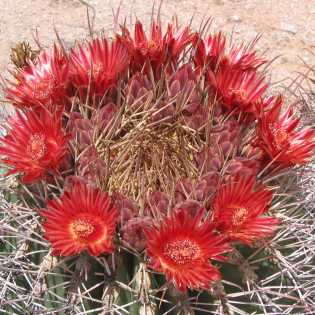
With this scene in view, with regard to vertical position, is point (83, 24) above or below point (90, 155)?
below

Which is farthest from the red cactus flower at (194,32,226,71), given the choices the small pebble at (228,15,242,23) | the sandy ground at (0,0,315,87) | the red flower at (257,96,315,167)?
the small pebble at (228,15,242,23)

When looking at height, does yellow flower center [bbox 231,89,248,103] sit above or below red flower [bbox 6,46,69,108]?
above

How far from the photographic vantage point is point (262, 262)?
162cm

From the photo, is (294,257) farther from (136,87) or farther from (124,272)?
(136,87)

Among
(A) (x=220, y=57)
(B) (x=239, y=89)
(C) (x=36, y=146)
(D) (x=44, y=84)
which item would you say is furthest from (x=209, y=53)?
(C) (x=36, y=146)

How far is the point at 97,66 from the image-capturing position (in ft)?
5.63

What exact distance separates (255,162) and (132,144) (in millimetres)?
291

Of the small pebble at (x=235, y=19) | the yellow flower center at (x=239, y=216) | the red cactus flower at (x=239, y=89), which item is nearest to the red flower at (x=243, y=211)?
the yellow flower center at (x=239, y=216)

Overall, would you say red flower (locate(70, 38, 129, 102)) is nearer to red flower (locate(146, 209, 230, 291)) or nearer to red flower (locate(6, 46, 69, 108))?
red flower (locate(6, 46, 69, 108))

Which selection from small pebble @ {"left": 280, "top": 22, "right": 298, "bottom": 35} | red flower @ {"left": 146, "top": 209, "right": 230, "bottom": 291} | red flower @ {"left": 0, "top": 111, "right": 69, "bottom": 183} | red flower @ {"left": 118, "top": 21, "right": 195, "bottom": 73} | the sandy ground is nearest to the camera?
red flower @ {"left": 146, "top": 209, "right": 230, "bottom": 291}

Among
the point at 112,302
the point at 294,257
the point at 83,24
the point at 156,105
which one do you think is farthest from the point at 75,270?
the point at 83,24

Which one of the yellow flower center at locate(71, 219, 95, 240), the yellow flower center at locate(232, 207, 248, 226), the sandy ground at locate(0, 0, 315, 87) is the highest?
the yellow flower center at locate(232, 207, 248, 226)

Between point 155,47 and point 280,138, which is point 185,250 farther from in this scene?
point 155,47

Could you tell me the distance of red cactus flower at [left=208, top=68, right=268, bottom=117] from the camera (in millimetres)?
1672
